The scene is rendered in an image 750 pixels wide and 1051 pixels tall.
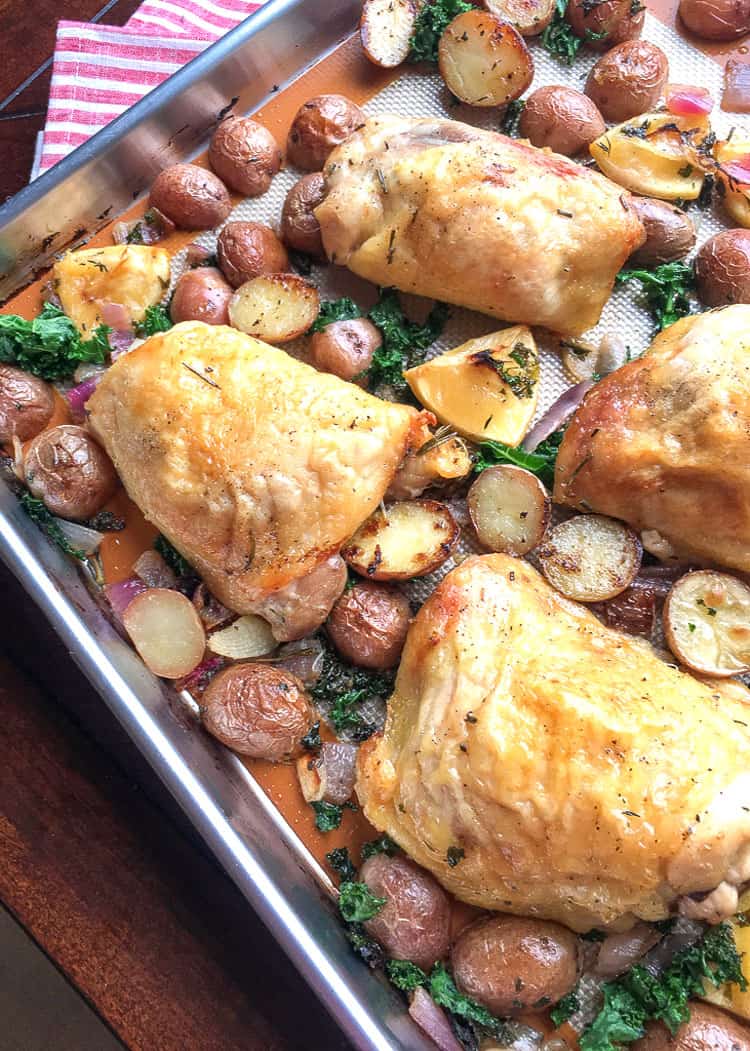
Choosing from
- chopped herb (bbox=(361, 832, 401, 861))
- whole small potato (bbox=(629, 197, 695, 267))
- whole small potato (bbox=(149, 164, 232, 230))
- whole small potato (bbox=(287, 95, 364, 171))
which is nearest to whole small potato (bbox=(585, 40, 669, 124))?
whole small potato (bbox=(629, 197, 695, 267))

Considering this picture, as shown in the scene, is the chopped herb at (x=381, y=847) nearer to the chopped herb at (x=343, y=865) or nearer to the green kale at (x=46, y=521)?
the chopped herb at (x=343, y=865)

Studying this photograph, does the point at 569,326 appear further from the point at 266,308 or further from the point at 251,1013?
the point at 251,1013

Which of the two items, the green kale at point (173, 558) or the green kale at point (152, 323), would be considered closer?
the green kale at point (173, 558)

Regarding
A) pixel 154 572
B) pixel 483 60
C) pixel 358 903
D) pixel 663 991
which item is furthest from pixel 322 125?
pixel 663 991

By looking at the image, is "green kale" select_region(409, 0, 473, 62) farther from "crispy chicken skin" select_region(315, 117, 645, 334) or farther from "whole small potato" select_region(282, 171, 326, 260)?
"whole small potato" select_region(282, 171, 326, 260)

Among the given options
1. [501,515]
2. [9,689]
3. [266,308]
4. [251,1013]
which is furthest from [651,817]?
[9,689]

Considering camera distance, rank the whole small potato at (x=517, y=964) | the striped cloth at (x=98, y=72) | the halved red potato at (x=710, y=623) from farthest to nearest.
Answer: the striped cloth at (x=98, y=72) < the halved red potato at (x=710, y=623) < the whole small potato at (x=517, y=964)

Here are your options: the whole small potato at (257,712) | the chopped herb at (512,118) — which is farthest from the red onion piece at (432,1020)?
the chopped herb at (512,118)
